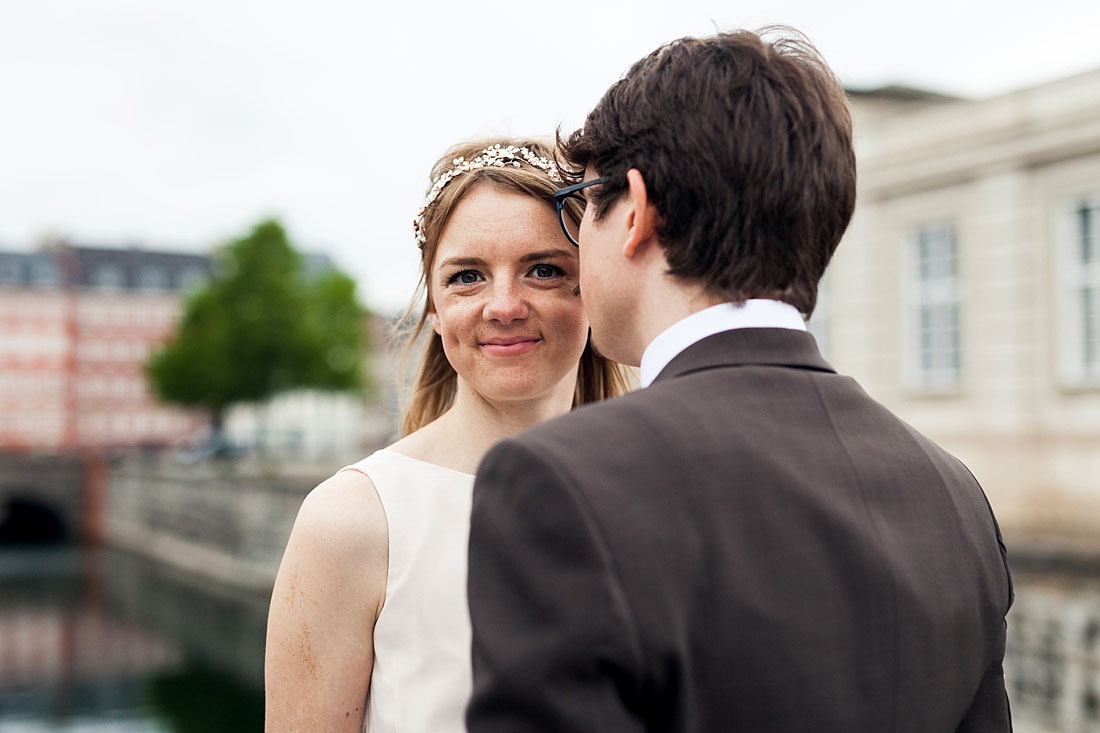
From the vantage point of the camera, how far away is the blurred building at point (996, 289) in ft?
41.8

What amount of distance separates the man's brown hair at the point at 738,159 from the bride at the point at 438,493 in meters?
0.57

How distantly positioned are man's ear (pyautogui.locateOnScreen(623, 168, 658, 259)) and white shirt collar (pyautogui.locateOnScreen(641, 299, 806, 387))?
99 millimetres

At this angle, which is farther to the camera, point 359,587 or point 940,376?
point 940,376

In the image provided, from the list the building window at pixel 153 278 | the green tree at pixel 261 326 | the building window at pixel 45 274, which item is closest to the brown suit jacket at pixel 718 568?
the green tree at pixel 261 326

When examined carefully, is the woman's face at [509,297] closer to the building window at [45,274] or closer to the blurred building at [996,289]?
the blurred building at [996,289]

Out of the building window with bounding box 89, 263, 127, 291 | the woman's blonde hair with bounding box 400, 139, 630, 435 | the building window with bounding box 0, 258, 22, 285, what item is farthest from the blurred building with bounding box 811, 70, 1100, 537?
the building window with bounding box 0, 258, 22, 285

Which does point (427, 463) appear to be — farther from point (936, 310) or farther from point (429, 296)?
point (936, 310)

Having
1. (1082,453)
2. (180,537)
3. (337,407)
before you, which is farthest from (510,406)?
(337,407)

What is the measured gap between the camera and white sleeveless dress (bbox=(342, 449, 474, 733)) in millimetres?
1693

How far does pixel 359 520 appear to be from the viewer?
176 cm

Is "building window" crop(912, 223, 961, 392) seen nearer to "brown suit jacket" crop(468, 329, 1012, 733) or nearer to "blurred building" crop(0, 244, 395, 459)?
"brown suit jacket" crop(468, 329, 1012, 733)

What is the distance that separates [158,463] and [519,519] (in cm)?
3633

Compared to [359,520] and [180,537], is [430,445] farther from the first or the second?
[180,537]

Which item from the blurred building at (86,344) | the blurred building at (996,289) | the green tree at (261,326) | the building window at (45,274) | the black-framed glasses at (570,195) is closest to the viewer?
the black-framed glasses at (570,195)
